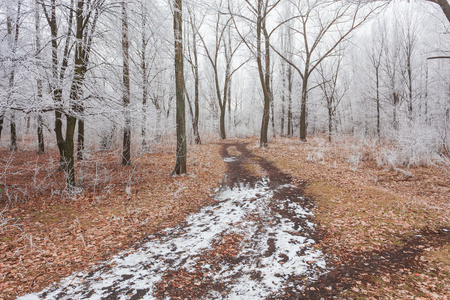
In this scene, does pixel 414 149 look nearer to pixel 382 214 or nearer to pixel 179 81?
pixel 382 214

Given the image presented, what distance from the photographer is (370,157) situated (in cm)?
1141

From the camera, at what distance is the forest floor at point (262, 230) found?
298 cm

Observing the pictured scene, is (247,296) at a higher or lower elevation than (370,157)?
lower

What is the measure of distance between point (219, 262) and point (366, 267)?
2.26 m

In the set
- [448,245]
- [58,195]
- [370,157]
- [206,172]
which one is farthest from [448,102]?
[58,195]

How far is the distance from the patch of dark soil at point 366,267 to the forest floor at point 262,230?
0.06ft

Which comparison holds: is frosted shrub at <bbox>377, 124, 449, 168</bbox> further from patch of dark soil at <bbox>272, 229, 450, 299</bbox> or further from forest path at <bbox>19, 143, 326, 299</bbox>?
forest path at <bbox>19, 143, 326, 299</bbox>

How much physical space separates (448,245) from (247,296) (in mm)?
3813

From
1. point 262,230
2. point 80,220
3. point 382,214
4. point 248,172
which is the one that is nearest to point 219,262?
point 262,230

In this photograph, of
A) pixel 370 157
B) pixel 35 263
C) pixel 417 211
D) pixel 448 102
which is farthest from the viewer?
pixel 448 102

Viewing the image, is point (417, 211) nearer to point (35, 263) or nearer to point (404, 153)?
point (404, 153)

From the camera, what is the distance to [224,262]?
3.52 m

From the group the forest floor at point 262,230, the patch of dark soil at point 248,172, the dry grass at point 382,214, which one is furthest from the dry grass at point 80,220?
the dry grass at point 382,214

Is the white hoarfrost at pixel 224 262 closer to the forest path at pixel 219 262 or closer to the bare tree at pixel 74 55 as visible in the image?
the forest path at pixel 219 262
